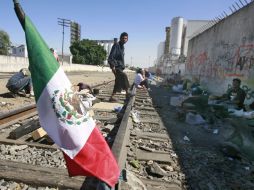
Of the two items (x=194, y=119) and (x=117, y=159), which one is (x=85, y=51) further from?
(x=117, y=159)

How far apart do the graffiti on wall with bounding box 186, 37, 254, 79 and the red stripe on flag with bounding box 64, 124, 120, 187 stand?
26.8 feet

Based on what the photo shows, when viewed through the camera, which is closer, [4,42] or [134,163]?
[134,163]

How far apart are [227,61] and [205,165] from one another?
8808 millimetres

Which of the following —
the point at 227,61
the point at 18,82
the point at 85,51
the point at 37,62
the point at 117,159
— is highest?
the point at 85,51

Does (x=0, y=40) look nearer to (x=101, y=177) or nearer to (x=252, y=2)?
(x=252, y=2)

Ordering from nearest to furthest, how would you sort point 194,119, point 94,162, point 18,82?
point 94,162 → point 194,119 → point 18,82

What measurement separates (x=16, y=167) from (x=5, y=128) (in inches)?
82.5

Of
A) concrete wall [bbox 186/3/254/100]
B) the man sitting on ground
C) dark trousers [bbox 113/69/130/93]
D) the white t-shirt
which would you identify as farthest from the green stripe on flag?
the white t-shirt

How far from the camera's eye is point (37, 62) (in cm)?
153

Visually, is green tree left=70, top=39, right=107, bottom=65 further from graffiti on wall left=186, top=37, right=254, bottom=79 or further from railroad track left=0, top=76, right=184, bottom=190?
railroad track left=0, top=76, right=184, bottom=190

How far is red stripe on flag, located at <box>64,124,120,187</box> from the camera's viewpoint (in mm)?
1609

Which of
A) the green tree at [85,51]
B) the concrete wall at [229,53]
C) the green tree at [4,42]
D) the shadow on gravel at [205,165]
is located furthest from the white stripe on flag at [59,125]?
the green tree at [85,51]

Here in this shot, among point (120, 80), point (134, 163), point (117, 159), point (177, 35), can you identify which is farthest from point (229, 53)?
point (177, 35)

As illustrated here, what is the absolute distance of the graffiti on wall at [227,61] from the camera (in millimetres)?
9359
